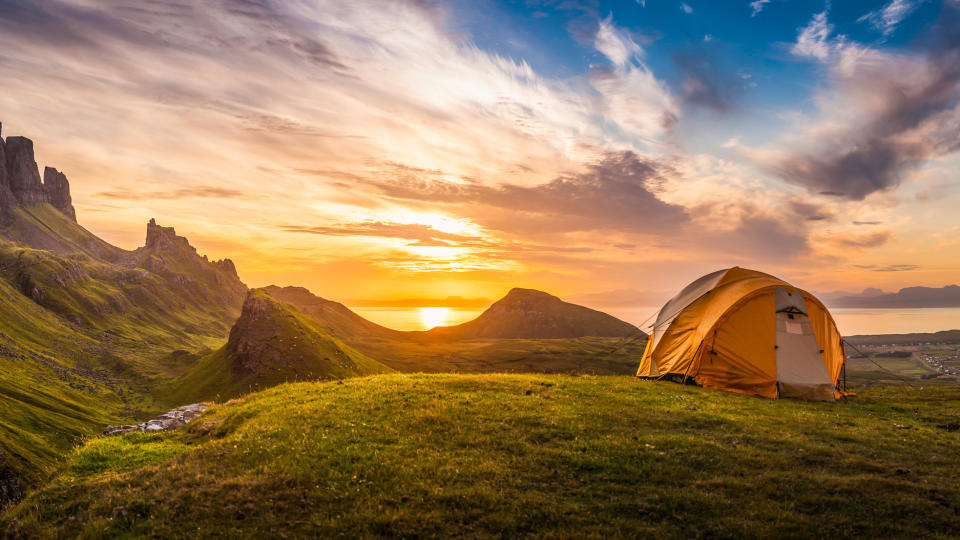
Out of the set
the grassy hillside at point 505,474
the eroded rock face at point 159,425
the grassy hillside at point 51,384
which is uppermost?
the grassy hillside at point 505,474

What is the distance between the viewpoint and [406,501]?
11.5m

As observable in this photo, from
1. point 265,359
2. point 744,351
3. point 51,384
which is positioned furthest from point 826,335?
point 51,384

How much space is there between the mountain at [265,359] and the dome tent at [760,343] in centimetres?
11020

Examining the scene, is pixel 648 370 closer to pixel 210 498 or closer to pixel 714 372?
pixel 714 372

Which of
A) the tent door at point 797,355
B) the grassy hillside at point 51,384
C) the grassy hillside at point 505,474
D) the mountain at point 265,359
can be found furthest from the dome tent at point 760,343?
the mountain at point 265,359

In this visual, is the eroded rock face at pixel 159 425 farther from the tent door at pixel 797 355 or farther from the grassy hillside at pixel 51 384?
the tent door at pixel 797 355

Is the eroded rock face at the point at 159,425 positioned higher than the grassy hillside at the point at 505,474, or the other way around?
the grassy hillside at the point at 505,474

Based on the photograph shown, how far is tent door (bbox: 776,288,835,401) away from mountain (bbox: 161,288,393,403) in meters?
114

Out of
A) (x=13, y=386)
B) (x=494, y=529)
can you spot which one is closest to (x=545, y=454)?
(x=494, y=529)

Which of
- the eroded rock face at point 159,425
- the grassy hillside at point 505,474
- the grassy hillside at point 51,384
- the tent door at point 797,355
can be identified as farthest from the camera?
the grassy hillside at point 51,384

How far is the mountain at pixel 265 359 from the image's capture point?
12756cm

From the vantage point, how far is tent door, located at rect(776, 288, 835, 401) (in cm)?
2580

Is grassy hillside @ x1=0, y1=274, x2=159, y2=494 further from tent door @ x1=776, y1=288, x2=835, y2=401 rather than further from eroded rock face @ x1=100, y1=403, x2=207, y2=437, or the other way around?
tent door @ x1=776, y1=288, x2=835, y2=401

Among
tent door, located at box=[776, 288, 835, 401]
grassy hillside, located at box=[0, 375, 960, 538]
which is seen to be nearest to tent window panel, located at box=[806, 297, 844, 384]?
tent door, located at box=[776, 288, 835, 401]
